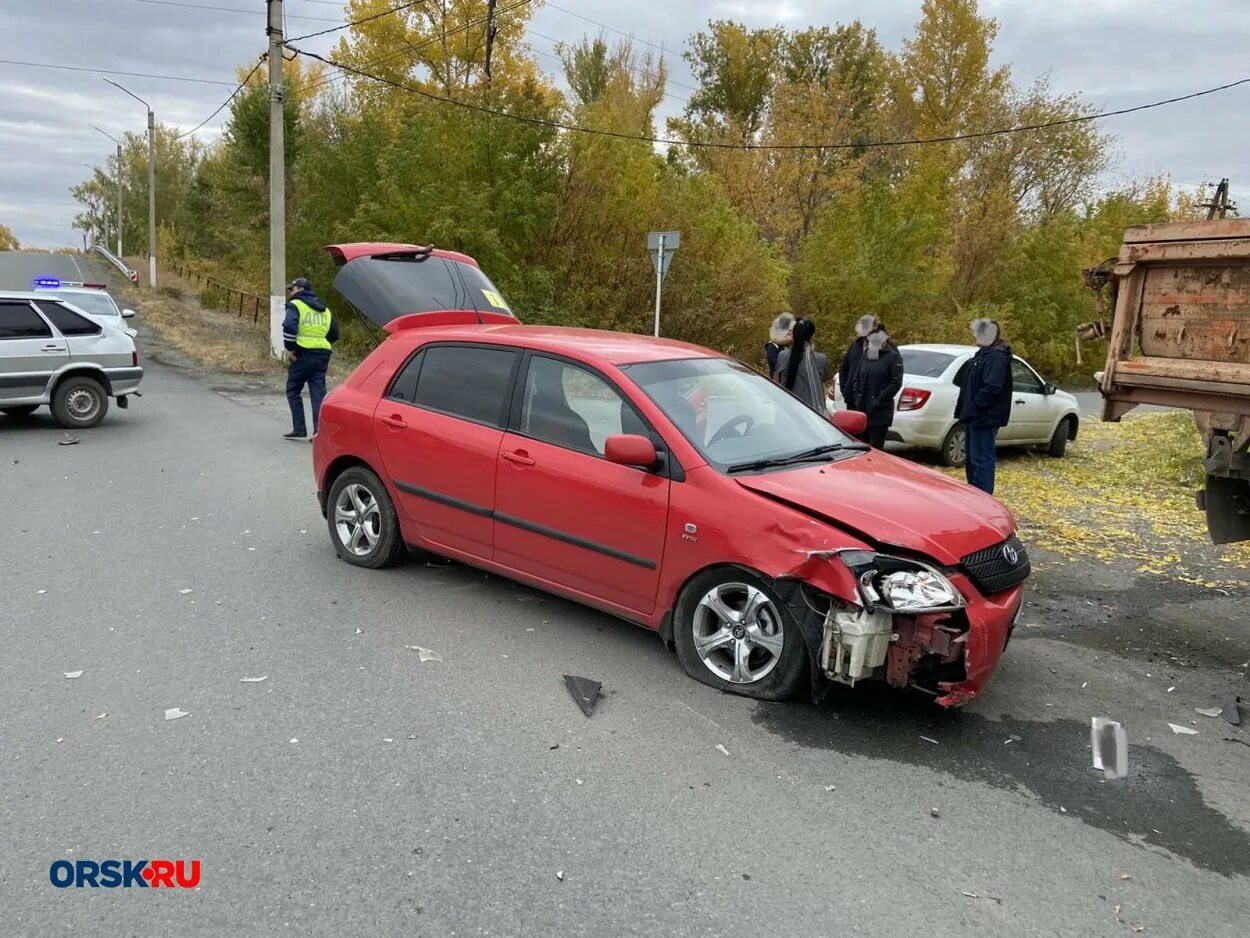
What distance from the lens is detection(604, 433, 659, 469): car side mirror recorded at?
4.28 metres

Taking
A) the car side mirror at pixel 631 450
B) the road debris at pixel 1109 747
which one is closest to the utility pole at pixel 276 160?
the car side mirror at pixel 631 450

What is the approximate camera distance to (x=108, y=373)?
1129 cm

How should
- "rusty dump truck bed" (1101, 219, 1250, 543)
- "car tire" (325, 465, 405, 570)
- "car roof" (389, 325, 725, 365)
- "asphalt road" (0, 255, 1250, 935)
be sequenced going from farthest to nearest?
"car tire" (325, 465, 405, 570) → "car roof" (389, 325, 725, 365) → "rusty dump truck bed" (1101, 219, 1250, 543) → "asphalt road" (0, 255, 1250, 935)

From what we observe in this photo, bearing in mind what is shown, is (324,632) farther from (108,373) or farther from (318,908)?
(108,373)

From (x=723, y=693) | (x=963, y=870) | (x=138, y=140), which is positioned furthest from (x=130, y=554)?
(x=138, y=140)

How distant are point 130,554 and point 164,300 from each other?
108ft

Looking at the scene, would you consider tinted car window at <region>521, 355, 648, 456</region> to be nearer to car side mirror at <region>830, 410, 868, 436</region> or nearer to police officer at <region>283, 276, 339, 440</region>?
car side mirror at <region>830, 410, 868, 436</region>

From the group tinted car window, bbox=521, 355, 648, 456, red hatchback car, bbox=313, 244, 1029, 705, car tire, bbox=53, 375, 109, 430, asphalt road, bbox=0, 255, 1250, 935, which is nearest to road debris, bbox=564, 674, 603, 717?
asphalt road, bbox=0, 255, 1250, 935

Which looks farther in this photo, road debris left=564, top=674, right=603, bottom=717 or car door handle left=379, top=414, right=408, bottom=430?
car door handle left=379, top=414, right=408, bottom=430

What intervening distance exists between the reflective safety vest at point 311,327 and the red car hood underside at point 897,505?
7.64 m

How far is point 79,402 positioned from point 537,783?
33.7 ft

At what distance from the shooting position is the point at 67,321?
436 inches

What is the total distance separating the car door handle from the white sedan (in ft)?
19.5

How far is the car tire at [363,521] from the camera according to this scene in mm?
5754
